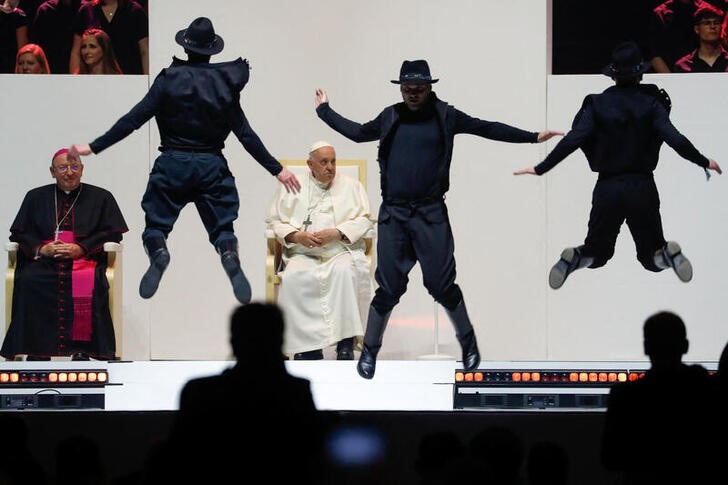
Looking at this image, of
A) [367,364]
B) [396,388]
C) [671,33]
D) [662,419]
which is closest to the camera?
[662,419]

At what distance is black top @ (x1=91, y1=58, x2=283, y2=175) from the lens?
7.24 m

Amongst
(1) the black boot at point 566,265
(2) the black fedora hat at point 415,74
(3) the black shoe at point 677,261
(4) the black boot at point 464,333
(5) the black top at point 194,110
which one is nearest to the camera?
(4) the black boot at point 464,333

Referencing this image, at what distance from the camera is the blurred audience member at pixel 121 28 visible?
8.88 metres

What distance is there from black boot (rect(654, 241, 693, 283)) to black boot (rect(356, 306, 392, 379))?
178 centimetres

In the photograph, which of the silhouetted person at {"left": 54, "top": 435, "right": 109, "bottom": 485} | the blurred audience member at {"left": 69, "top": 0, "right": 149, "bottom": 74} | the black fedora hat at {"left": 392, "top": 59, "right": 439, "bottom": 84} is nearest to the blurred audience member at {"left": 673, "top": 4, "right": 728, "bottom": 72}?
the black fedora hat at {"left": 392, "top": 59, "right": 439, "bottom": 84}

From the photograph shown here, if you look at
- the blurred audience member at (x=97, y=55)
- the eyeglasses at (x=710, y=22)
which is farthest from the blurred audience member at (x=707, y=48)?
the blurred audience member at (x=97, y=55)

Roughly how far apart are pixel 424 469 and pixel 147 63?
582 cm

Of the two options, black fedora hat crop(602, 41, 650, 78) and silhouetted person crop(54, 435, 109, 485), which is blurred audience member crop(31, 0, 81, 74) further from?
silhouetted person crop(54, 435, 109, 485)

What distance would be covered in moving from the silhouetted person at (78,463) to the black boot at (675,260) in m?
4.62

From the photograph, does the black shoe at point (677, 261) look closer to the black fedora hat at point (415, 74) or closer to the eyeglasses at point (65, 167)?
the black fedora hat at point (415, 74)

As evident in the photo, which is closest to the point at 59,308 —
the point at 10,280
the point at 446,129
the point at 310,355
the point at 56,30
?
the point at 10,280

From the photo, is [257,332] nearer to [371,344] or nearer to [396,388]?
[396,388]

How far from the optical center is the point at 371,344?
7.14 m

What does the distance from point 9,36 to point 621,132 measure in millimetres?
4479
